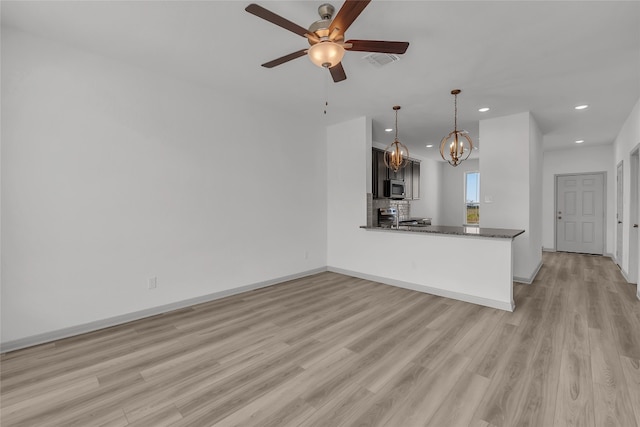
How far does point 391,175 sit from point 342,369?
5.45 meters

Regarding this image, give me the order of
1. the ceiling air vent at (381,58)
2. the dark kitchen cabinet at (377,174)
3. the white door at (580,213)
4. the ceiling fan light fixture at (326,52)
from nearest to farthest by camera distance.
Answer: the ceiling fan light fixture at (326,52) < the ceiling air vent at (381,58) < the dark kitchen cabinet at (377,174) < the white door at (580,213)

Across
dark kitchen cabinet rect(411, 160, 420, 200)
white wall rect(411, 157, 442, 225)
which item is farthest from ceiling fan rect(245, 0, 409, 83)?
white wall rect(411, 157, 442, 225)

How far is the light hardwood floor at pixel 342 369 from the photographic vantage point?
1.79 meters

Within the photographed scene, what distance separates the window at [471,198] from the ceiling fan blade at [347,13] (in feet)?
28.6

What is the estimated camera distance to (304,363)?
2.35m

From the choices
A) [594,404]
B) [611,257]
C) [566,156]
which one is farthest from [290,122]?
[611,257]

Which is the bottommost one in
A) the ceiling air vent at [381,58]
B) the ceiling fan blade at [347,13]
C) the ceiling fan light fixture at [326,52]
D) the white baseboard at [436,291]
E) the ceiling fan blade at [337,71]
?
the white baseboard at [436,291]

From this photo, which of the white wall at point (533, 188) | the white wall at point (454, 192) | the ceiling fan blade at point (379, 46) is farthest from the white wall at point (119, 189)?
the white wall at point (454, 192)

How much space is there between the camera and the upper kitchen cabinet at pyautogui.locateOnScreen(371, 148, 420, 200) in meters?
6.45

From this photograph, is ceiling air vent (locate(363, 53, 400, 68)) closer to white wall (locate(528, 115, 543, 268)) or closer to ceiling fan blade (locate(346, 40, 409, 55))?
ceiling fan blade (locate(346, 40, 409, 55))

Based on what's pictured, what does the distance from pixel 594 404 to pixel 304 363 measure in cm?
190

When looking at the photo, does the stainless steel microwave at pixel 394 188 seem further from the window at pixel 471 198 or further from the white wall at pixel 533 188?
the window at pixel 471 198

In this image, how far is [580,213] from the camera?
7.26 meters

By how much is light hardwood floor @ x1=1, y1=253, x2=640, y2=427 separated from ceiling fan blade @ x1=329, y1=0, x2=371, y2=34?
2400 millimetres
